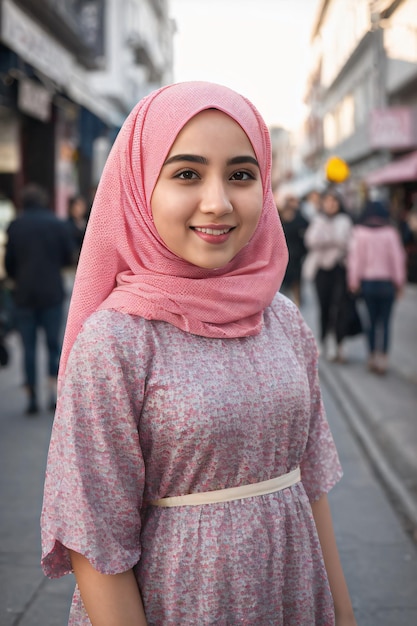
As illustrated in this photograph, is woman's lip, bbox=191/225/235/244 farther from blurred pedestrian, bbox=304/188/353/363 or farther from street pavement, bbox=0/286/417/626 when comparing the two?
blurred pedestrian, bbox=304/188/353/363

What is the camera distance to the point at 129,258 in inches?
67.9

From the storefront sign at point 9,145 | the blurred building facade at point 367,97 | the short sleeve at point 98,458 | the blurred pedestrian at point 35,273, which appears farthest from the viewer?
the blurred building facade at point 367,97

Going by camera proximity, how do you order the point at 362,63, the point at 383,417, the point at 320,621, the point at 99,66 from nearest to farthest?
1. the point at 320,621
2. the point at 383,417
3. the point at 99,66
4. the point at 362,63

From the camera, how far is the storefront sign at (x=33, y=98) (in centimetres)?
1229

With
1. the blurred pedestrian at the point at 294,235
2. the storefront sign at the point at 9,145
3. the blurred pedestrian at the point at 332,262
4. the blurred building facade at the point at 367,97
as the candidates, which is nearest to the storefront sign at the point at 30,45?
the storefront sign at the point at 9,145

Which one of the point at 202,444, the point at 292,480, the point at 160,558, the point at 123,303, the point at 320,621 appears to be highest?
the point at 123,303

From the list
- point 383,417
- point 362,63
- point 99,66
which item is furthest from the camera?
point 362,63

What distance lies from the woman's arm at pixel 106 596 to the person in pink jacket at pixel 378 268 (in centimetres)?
763

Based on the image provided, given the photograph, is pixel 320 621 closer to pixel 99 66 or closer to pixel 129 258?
pixel 129 258

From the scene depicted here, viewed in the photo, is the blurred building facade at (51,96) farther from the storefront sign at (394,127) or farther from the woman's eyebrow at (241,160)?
the woman's eyebrow at (241,160)

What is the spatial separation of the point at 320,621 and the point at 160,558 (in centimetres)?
45

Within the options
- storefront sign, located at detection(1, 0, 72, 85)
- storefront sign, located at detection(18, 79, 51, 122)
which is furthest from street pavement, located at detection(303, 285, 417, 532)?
storefront sign, located at detection(1, 0, 72, 85)

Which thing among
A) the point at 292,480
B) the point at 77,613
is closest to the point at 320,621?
the point at 292,480

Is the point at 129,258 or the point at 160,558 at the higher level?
the point at 129,258
